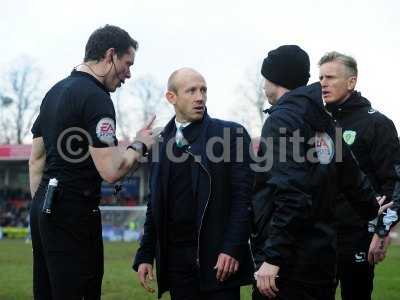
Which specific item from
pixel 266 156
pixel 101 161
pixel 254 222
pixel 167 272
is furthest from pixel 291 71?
pixel 167 272

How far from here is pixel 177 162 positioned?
16.0ft

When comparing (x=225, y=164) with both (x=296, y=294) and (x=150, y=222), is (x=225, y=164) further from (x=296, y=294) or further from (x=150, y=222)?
(x=296, y=294)

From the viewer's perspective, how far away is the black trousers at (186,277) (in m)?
4.71

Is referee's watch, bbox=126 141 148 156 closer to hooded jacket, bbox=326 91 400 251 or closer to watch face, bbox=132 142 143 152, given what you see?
watch face, bbox=132 142 143 152

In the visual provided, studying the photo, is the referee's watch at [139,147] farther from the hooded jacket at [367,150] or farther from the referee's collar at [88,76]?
the hooded jacket at [367,150]

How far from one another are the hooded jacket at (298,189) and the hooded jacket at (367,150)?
1.33m

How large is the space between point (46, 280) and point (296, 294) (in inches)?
67.9

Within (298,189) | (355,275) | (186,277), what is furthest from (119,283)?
(298,189)

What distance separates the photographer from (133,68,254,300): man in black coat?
15.3ft

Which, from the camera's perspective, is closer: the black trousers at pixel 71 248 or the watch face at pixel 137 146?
the black trousers at pixel 71 248

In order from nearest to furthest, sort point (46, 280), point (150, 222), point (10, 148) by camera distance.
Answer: point (46, 280) → point (150, 222) → point (10, 148)

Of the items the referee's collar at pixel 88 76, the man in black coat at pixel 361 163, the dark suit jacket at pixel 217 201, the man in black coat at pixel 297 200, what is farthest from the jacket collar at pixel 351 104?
the referee's collar at pixel 88 76

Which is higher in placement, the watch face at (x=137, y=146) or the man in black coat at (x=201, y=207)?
the watch face at (x=137, y=146)

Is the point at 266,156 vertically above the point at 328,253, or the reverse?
the point at 266,156
